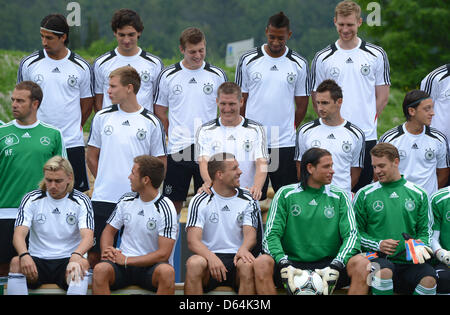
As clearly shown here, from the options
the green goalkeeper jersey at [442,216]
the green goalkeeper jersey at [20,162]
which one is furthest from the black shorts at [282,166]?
the green goalkeeper jersey at [20,162]

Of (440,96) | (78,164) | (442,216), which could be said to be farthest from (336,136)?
(78,164)

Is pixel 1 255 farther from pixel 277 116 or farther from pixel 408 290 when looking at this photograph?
pixel 408 290

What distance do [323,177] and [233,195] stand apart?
2.93 ft

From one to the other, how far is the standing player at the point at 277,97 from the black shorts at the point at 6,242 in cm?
281

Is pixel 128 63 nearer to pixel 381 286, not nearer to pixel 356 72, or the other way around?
pixel 356 72

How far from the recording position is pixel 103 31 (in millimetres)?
62875

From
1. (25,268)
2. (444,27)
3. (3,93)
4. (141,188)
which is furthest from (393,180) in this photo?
(444,27)

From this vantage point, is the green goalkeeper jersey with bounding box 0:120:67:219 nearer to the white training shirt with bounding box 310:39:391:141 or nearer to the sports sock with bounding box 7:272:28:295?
the sports sock with bounding box 7:272:28:295

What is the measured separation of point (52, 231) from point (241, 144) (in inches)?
83.9

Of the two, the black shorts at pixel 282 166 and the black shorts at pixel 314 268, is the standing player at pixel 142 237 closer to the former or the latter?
the black shorts at pixel 314 268

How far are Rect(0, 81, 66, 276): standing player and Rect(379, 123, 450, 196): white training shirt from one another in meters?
3.69

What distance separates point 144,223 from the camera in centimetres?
684

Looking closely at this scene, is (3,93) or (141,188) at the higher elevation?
(3,93)

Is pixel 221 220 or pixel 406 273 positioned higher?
pixel 221 220
